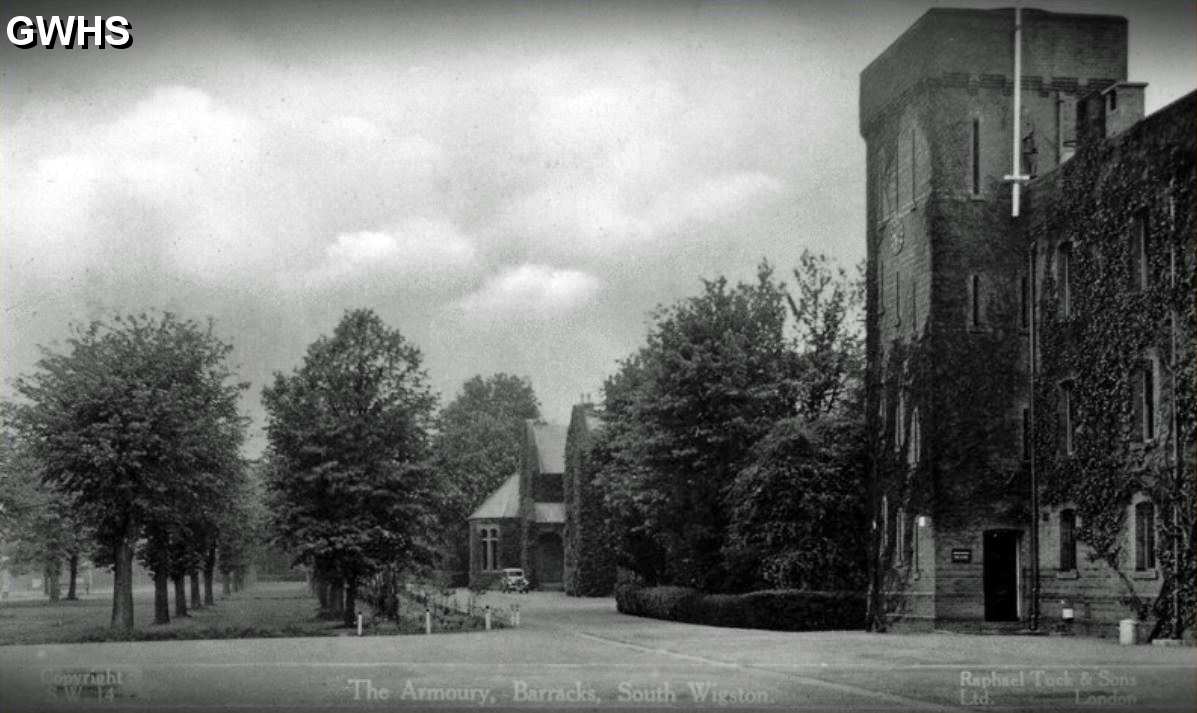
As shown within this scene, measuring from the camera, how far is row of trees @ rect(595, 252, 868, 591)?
39062mm

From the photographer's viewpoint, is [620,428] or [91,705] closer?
[91,705]

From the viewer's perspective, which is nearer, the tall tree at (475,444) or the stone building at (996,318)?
the stone building at (996,318)

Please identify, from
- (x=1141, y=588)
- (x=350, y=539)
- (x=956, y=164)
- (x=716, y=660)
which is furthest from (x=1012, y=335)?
(x=350, y=539)

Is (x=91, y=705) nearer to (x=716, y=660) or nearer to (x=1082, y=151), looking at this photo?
(x=716, y=660)

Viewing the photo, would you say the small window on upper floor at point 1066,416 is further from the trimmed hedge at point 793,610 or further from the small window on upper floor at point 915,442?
the trimmed hedge at point 793,610

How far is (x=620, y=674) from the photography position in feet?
75.0

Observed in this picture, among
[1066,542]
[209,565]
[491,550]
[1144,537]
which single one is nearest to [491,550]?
[491,550]

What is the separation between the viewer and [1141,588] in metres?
30.4

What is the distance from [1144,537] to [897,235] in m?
11.3

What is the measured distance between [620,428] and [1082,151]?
2671cm

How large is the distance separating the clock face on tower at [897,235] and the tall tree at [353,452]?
46.4ft

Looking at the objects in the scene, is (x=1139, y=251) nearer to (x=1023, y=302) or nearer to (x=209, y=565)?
(x=1023, y=302)

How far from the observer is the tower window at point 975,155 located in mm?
36219

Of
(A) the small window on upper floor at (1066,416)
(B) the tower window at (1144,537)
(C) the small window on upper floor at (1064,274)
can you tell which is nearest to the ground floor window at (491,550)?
(A) the small window on upper floor at (1066,416)
